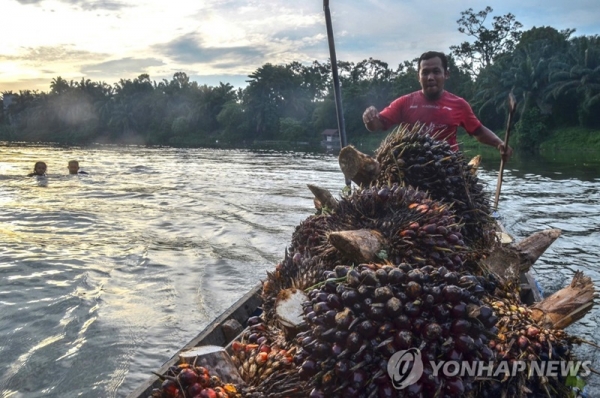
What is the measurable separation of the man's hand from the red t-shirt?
0.59 feet

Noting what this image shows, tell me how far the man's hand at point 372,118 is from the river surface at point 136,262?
128 inches

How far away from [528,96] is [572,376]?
54034 mm

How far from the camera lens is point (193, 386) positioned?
2066mm

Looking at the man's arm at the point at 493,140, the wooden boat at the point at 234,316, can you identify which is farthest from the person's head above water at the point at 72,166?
the wooden boat at the point at 234,316

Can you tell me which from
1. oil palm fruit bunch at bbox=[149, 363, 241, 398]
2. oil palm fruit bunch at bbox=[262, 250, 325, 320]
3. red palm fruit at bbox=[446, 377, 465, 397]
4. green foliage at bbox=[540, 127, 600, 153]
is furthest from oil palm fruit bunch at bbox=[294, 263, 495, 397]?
green foliage at bbox=[540, 127, 600, 153]

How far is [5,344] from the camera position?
210 inches

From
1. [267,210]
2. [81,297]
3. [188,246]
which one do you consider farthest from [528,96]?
[81,297]

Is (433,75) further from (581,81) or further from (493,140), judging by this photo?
(581,81)

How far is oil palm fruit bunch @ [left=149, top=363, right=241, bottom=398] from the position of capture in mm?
2057

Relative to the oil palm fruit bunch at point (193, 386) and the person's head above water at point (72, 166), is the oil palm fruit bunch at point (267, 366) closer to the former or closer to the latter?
the oil palm fruit bunch at point (193, 386)

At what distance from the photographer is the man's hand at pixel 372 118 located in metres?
5.44

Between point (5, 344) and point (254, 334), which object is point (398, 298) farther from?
point (5, 344)

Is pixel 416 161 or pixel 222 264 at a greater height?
pixel 416 161

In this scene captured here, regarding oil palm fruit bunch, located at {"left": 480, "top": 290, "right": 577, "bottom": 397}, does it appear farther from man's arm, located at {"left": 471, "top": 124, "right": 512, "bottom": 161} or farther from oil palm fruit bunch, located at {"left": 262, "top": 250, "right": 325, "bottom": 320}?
man's arm, located at {"left": 471, "top": 124, "right": 512, "bottom": 161}
